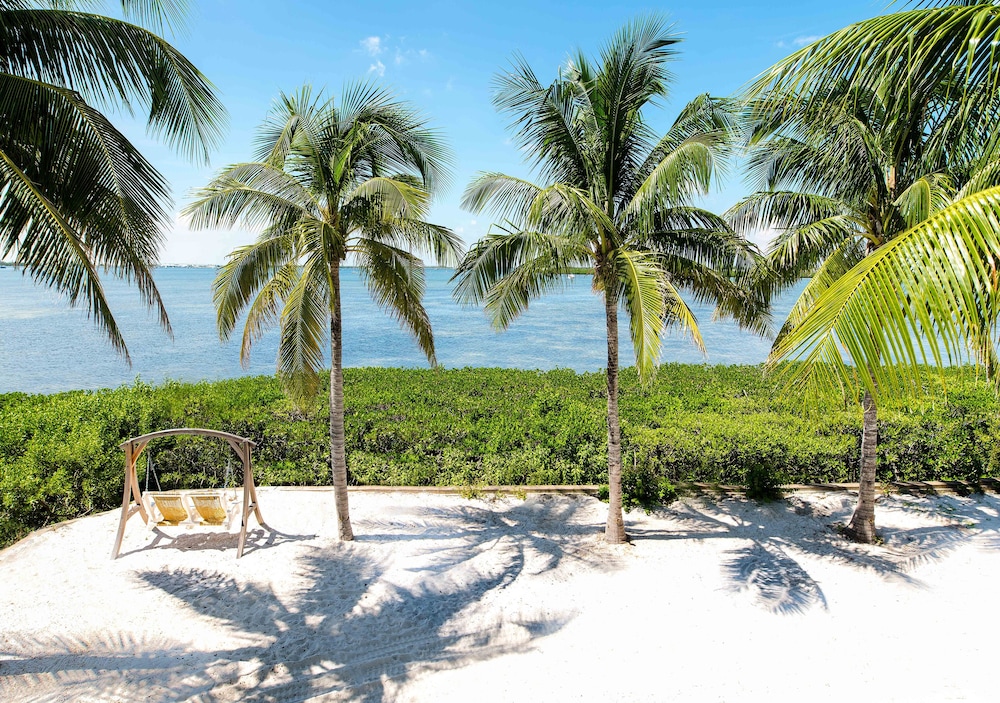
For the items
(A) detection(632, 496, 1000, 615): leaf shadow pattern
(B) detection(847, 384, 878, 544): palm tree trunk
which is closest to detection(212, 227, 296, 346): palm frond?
(A) detection(632, 496, 1000, 615): leaf shadow pattern

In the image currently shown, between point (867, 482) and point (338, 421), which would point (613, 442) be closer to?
point (867, 482)

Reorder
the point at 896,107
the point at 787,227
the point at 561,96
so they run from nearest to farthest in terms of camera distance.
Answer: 1. the point at 896,107
2. the point at 561,96
3. the point at 787,227

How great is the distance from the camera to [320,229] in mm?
6480

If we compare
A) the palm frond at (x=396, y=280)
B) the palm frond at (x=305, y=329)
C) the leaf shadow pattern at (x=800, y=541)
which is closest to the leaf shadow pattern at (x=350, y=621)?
the leaf shadow pattern at (x=800, y=541)

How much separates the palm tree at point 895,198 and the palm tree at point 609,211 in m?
0.86

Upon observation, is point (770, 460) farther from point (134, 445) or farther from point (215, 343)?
point (215, 343)

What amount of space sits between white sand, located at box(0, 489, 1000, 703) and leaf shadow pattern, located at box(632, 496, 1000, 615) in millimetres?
34

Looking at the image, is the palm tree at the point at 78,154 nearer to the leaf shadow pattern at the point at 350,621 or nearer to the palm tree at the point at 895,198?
the leaf shadow pattern at the point at 350,621

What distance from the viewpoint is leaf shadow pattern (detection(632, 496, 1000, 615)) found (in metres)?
6.68

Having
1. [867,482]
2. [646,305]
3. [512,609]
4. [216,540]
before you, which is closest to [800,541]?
[867,482]

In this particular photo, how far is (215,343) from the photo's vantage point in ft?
112

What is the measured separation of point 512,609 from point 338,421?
10.9ft

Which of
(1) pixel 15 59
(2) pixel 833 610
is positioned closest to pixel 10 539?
(1) pixel 15 59

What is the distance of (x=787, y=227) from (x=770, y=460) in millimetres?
→ 4059
